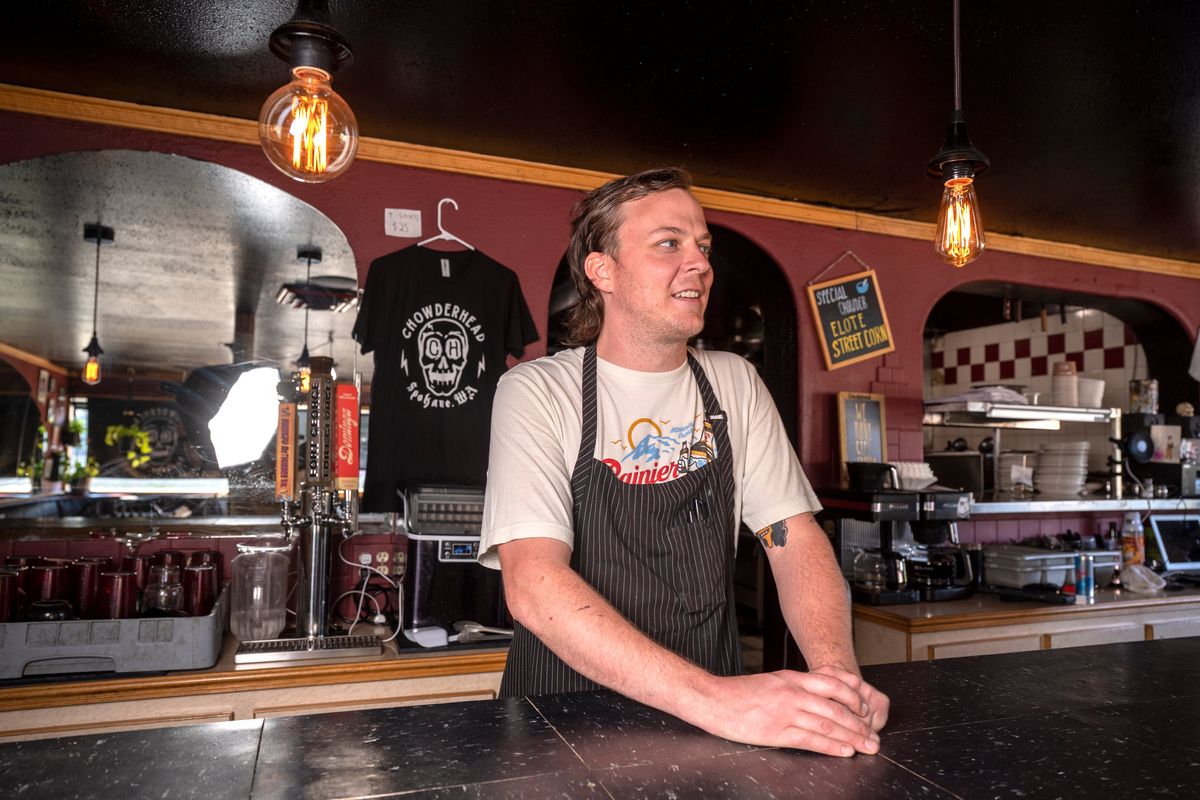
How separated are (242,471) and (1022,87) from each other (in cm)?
340

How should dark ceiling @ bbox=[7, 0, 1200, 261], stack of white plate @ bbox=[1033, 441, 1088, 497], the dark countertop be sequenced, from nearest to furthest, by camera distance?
the dark countertop → dark ceiling @ bbox=[7, 0, 1200, 261] → stack of white plate @ bbox=[1033, 441, 1088, 497]

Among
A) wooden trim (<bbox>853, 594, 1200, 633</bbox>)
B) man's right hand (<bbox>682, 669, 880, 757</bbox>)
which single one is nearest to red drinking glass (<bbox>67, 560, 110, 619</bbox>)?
man's right hand (<bbox>682, 669, 880, 757</bbox>)

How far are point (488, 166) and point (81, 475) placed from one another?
3.96 metres

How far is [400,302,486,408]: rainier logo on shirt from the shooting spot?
10.3 ft

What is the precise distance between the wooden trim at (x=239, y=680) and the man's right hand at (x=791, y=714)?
165 cm

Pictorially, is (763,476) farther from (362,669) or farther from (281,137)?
(362,669)

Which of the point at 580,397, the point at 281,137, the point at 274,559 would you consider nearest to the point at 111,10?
the point at 281,137

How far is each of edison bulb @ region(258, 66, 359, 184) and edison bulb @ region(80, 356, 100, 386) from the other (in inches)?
171

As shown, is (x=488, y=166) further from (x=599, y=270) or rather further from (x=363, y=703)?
(x=363, y=703)

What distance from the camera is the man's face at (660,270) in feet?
5.31

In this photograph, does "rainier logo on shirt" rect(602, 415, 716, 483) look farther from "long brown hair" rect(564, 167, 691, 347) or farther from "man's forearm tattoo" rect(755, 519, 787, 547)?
→ "long brown hair" rect(564, 167, 691, 347)

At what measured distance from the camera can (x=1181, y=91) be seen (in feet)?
8.99

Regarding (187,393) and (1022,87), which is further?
(187,393)

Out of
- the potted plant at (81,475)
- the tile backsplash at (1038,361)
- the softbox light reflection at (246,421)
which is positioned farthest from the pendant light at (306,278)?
the tile backsplash at (1038,361)
